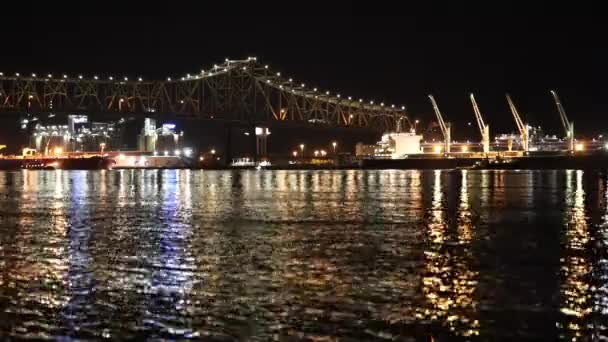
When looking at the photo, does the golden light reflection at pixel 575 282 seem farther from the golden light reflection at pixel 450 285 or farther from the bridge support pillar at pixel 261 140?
the bridge support pillar at pixel 261 140

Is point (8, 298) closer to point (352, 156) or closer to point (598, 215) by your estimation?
point (598, 215)

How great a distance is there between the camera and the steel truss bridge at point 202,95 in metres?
103

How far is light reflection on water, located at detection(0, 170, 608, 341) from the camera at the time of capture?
8.96m

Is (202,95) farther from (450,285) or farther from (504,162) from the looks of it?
(450,285)

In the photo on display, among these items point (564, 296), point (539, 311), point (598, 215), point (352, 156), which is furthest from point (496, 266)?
point (352, 156)

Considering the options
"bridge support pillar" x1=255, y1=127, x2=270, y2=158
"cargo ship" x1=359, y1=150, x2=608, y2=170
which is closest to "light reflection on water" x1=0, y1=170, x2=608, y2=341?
"cargo ship" x1=359, y1=150, x2=608, y2=170

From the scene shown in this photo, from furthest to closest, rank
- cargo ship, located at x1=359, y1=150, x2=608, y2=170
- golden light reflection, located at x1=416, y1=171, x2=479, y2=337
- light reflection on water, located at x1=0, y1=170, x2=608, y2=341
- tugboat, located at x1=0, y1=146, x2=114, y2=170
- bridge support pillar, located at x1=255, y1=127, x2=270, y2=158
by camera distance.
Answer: bridge support pillar, located at x1=255, y1=127, x2=270, y2=158 < tugboat, located at x1=0, y1=146, x2=114, y2=170 < cargo ship, located at x1=359, y1=150, x2=608, y2=170 < golden light reflection, located at x1=416, y1=171, x2=479, y2=337 < light reflection on water, located at x1=0, y1=170, x2=608, y2=341

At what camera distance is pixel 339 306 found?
9.84m

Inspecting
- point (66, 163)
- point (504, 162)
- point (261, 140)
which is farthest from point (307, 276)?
point (261, 140)

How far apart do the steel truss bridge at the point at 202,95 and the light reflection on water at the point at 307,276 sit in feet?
267

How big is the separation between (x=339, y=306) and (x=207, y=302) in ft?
5.42

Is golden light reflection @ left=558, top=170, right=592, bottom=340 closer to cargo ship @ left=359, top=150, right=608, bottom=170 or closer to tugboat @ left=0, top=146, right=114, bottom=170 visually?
cargo ship @ left=359, top=150, right=608, bottom=170

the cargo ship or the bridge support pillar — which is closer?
the cargo ship

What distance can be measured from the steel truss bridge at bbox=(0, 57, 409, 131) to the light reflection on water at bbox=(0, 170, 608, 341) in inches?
3206
